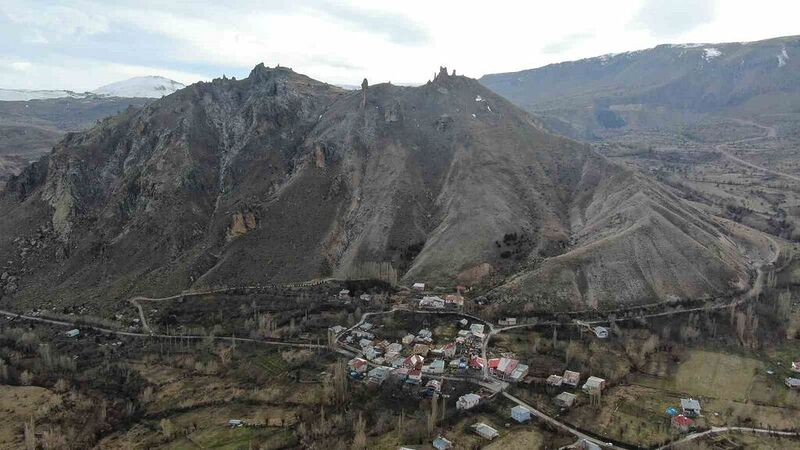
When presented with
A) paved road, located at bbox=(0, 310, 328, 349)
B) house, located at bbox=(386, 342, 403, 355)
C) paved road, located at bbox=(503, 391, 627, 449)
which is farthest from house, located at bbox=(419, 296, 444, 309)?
paved road, located at bbox=(503, 391, 627, 449)

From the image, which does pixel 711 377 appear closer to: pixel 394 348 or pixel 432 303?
pixel 432 303

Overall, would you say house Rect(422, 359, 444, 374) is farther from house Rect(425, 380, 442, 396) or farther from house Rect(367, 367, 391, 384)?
house Rect(367, 367, 391, 384)

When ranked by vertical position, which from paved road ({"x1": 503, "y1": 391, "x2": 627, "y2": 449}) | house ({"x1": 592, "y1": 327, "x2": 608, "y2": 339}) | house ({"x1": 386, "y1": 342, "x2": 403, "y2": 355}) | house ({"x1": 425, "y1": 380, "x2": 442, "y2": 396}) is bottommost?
paved road ({"x1": 503, "y1": 391, "x2": 627, "y2": 449})

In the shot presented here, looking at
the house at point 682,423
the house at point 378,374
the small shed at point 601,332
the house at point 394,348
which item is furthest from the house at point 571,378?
the house at point 394,348

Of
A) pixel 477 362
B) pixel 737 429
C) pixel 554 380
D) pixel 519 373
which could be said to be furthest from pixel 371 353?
pixel 737 429

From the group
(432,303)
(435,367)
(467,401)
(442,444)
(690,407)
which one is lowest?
(442,444)

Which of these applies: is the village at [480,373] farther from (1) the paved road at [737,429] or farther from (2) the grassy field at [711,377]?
(1) the paved road at [737,429]
